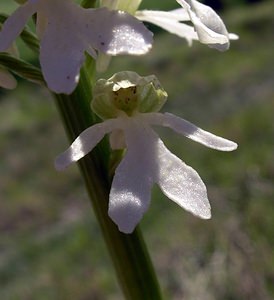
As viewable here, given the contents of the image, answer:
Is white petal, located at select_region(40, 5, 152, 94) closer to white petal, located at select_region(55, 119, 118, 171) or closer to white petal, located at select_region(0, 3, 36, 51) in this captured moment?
white petal, located at select_region(0, 3, 36, 51)

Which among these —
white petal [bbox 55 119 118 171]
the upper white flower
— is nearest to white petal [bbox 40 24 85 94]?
the upper white flower

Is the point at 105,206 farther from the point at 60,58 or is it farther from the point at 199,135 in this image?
the point at 60,58

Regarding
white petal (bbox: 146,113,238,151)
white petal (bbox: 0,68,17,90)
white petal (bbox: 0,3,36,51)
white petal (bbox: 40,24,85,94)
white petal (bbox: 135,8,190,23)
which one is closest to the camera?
white petal (bbox: 40,24,85,94)

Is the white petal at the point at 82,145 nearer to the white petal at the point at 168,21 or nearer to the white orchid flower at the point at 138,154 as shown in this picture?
the white orchid flower at the point at 138,154

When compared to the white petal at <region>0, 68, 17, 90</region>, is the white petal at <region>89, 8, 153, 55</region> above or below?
above

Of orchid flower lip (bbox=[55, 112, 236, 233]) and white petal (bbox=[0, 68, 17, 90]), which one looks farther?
white petal (bbox=[0, 68, 17, 90])

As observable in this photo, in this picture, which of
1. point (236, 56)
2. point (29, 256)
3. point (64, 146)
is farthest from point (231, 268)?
point (236, 56)

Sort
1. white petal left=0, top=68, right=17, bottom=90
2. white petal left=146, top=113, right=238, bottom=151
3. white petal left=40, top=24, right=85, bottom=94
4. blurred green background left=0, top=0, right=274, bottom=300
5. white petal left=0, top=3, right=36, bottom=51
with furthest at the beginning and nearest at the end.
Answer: blurred green background left=0, top=0, right=274, bottom=300, white petal left=0, top=68, right=17, bottom=90, white petal left=146, top=113, right=238, bottom=151, white petal left=0, top=3, right=36, bottom=51, white petal left=40, top=24, right=85, bottom=94

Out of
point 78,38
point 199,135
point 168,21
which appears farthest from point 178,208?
point 78,38

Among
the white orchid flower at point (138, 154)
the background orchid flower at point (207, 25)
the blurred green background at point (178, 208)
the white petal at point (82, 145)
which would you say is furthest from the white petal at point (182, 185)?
the blurred green background at point (178, 208)
